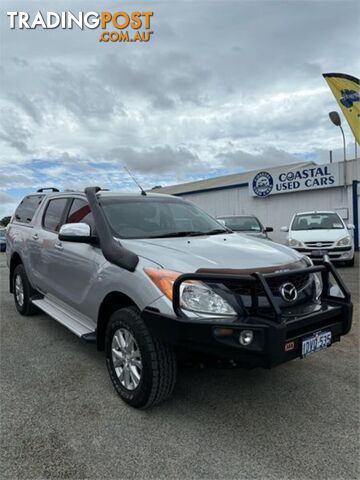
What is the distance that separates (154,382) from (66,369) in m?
1.37

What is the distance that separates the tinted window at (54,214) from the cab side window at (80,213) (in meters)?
0.29

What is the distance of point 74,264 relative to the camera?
376 cm

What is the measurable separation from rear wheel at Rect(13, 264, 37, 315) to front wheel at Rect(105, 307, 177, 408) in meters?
2.67

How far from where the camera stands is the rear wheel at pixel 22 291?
210 inches

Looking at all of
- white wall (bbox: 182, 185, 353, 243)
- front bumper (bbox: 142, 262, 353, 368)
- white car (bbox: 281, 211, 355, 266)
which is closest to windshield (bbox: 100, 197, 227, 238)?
front bumper (bbox: 142, 262, 353, 368)

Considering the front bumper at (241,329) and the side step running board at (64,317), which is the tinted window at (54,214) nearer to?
the side step running board at (64,317)

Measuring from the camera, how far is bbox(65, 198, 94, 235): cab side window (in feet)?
12.5

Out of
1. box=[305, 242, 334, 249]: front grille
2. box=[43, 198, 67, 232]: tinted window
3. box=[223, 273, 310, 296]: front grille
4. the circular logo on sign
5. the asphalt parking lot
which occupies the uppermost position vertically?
the circular logo on sign

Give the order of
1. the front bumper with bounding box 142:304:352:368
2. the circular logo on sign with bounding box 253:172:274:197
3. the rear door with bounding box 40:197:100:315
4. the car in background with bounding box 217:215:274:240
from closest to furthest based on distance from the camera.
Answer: the front bumper with bounding box 142:304:352:368 → the rear door with bounding box 40:197:100:315 → the car in background with bounding box 217:215:274:240 → the circular logo on sign with bounding box 253:172:274:197

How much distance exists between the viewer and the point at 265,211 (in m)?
18.1

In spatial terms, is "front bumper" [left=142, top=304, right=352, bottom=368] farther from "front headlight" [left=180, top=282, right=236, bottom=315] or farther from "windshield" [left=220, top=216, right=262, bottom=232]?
"windshield" [left=220, top=216, right=262, bottom=232]

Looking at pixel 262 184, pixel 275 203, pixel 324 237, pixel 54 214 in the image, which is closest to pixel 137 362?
pixel 54 214

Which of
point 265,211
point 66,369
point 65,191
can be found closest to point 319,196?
point 265,211

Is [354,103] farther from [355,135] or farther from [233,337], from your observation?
[233,337]
